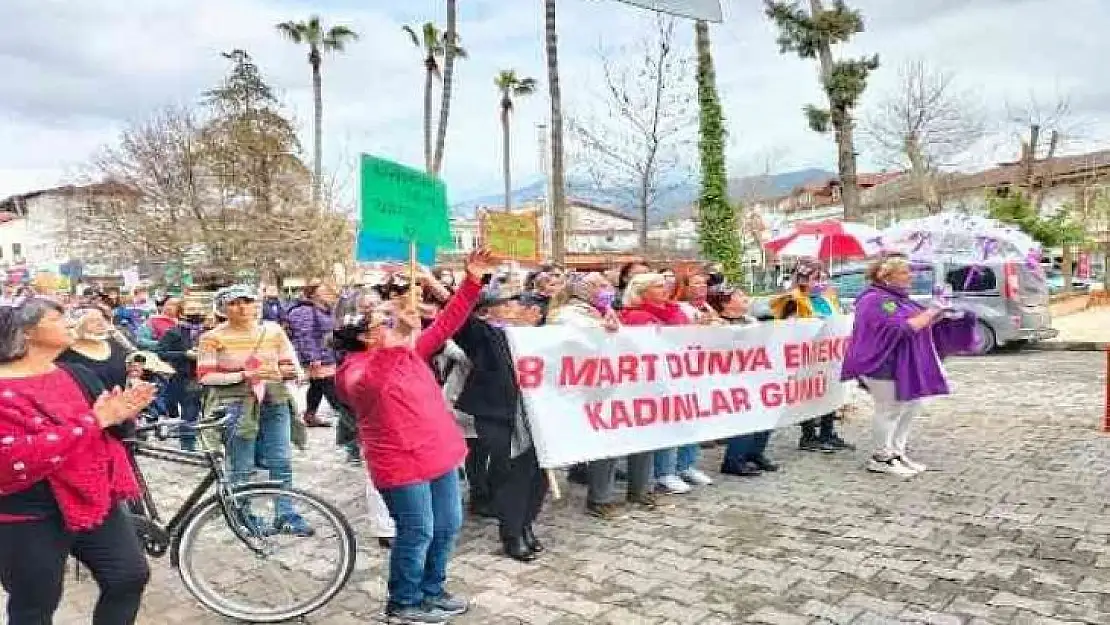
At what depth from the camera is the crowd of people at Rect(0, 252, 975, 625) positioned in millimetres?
3004

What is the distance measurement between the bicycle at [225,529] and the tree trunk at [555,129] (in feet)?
55.6

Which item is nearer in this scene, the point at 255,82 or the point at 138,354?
the point at 138,354

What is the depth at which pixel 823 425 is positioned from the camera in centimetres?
790

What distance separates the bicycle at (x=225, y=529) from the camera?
4.26 m

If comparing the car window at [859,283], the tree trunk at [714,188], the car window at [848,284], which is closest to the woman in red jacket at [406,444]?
the car window at [859,283]

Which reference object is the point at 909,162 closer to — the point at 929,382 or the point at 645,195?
the point at 645,195

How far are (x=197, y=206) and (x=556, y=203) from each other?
16364 mm

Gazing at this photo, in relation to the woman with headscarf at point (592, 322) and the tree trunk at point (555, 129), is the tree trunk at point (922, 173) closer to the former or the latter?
the tree trunk at point (555, 129)

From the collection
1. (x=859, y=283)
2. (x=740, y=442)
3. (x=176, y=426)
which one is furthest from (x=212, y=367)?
(x=859, y=283)

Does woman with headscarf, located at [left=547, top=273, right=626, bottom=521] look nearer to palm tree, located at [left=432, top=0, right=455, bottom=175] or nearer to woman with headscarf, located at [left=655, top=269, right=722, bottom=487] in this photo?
woman with headscarf, located at [left=655, top=269, right=722, bottom=487]

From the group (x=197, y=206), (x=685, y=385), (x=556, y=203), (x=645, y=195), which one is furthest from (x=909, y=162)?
(x=685, y=385)

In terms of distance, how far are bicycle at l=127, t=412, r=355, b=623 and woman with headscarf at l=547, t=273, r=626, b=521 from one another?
6.85 ft

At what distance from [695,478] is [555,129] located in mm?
17039

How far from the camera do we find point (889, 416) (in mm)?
6840
